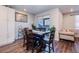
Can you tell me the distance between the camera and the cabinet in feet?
5.97

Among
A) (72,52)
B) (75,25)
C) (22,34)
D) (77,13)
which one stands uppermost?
(77,13)

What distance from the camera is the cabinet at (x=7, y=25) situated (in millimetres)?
1820

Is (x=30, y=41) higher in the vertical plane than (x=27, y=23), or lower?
lower

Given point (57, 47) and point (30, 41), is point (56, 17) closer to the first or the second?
point (57, 47)

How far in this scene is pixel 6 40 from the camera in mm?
1886

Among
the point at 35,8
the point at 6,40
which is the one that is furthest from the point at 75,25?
the point at 6,40

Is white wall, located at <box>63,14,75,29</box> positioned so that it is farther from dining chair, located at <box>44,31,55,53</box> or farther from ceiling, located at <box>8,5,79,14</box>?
dining chair, located at <box>44,31,55,53</box>

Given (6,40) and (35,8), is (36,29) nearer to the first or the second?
(35,8)

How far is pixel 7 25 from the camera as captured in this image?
188 centimetres

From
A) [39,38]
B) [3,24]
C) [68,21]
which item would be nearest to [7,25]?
[3,24]

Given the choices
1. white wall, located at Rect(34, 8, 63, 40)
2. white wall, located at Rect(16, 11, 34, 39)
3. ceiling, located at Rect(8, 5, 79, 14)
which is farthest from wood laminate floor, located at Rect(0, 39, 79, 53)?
ceiling, located at Rect(8, 5, 79, 14)

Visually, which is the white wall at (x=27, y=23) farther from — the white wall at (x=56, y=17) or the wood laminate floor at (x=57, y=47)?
the wood laminate floor at (x=57, y=47)

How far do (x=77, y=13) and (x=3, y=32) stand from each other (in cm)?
163

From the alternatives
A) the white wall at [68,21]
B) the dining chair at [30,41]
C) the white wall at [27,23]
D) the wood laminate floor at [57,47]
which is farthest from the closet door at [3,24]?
the white wall at [68,21]
